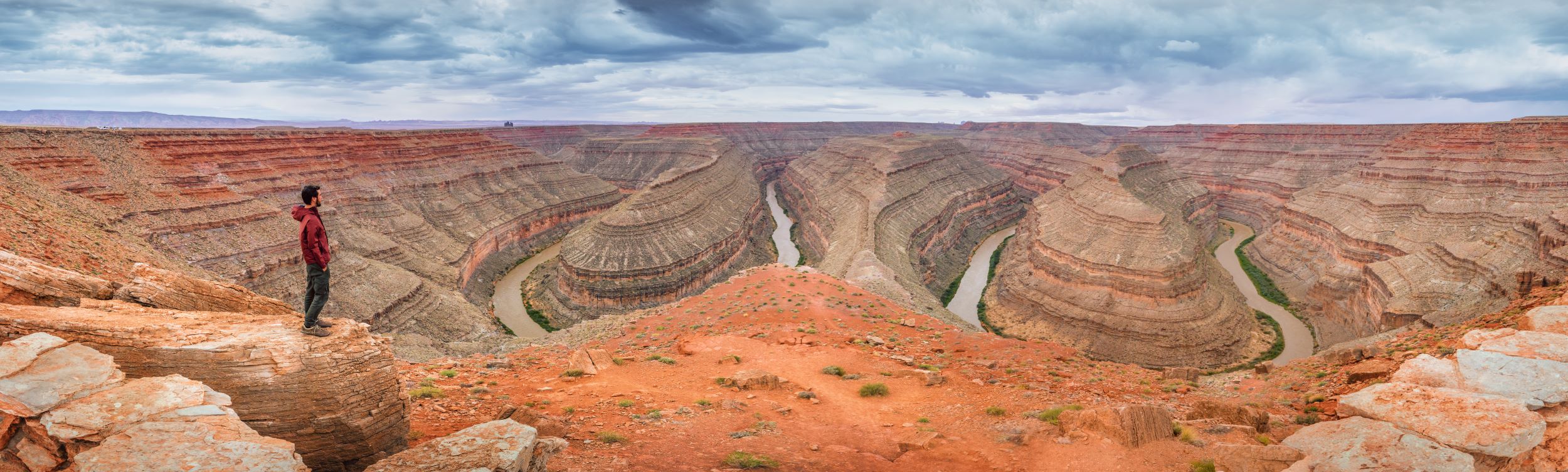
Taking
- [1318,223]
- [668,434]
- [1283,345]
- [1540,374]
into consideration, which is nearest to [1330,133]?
[1318,223]

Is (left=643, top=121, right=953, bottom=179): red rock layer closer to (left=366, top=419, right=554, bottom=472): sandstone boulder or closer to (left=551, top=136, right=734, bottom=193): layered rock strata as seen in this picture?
(left=551, top=136, right=734, bottom=193): layered rock strata

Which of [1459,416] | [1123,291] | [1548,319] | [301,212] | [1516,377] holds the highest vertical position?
[301,212]

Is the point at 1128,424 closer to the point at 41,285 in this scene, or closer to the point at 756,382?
the point at 756,382

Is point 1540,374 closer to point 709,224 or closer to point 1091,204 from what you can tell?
point 1091,204

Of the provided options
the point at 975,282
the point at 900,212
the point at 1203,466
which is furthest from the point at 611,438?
the point at 900,212

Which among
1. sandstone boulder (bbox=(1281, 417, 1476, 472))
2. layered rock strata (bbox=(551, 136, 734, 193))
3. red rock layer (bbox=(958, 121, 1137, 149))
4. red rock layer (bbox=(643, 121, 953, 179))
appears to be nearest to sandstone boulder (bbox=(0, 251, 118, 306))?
sandstone boulder (bbox=(1281, 417, 1476, 472))

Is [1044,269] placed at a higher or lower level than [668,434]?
lower
